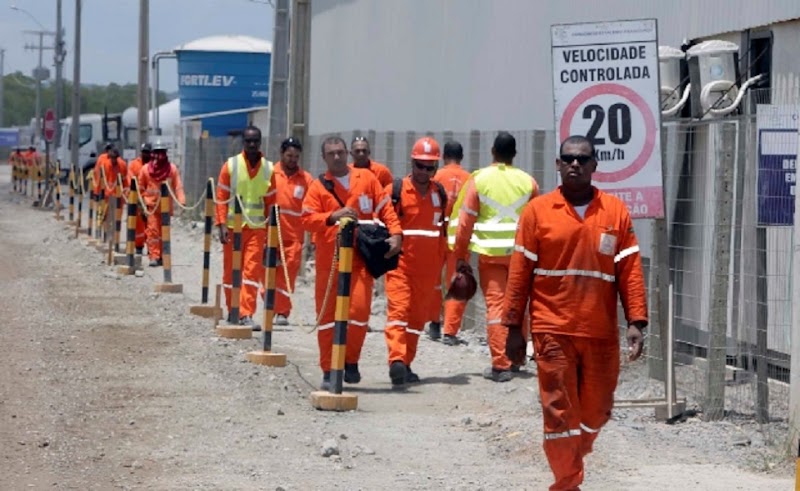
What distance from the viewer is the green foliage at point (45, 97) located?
157625 millimetres

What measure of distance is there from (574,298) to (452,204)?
8059mm

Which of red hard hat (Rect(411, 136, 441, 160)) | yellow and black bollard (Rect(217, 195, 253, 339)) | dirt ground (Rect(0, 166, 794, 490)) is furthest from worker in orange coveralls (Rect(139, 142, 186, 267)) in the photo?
red hard hat (Rect(411, 136, 441, 160))

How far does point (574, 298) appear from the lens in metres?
8.24

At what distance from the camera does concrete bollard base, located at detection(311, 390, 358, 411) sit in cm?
1182

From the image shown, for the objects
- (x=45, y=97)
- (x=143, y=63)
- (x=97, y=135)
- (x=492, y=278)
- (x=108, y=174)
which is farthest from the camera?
(x=45, y=97)

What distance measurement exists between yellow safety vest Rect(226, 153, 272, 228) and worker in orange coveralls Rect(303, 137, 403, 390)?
13.3 ft

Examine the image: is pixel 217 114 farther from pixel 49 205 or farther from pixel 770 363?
pixel 770 363

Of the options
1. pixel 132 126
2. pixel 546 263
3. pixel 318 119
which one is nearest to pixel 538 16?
pixel 546 263

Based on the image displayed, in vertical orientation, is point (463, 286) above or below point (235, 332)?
above

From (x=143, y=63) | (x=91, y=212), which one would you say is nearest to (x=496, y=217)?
(x=91, y=212)

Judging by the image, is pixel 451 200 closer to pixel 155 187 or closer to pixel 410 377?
pixel 410 377

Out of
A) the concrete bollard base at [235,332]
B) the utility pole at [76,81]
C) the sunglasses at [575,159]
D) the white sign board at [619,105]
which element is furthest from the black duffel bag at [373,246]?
the utility pole at [76,81]

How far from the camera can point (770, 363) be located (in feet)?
38.0

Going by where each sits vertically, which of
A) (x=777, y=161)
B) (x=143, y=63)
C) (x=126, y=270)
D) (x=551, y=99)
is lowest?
(x=126, y=270)
